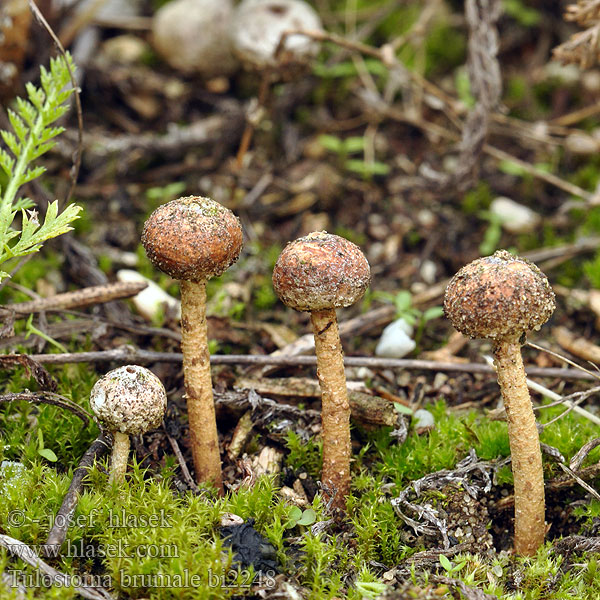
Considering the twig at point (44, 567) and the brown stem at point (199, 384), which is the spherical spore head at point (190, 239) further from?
the twig at point (44, 567)

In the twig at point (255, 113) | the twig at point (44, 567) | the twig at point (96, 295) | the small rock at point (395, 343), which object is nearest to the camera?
the twig at point (44, 567)

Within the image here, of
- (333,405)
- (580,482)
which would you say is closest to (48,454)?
(333,405)

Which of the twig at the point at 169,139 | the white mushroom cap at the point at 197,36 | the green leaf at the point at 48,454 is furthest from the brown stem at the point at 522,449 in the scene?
the white mushroom cap at the point at 197,36

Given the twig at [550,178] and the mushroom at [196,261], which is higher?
the mushroom at [196,261]

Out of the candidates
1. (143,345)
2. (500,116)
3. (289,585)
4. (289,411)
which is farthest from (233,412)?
(500,116)

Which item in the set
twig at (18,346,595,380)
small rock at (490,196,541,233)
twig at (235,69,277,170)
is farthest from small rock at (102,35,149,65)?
small rock at (490,196,541,233)

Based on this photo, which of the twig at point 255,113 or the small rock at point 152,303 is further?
the twig at point 255,113

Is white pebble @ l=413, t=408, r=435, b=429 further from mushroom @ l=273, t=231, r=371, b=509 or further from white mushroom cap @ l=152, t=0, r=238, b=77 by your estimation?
white mushroom cap @ l=152, t=0, r=238, b=77
